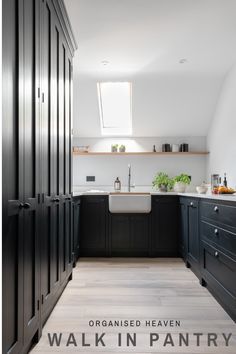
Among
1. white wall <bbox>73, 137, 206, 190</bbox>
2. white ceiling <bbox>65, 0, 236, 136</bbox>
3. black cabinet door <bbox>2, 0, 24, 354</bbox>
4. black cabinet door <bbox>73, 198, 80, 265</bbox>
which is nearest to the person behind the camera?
black cabinet door <bbox>2, 0, 24, 354</bbox>

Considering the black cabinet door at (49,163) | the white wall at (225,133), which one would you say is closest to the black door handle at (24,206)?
the black cabinet door at (49,163)

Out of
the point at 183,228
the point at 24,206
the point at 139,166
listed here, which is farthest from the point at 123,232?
the point at 24,206

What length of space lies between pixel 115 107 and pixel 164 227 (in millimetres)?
2145

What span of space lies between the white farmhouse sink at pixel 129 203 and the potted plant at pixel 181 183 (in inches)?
32.0

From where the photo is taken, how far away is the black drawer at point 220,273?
208cm

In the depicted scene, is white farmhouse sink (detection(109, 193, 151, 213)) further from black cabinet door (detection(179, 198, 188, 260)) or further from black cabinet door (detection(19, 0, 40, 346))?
black cabinet door (detection(19, 0, 40, 346))

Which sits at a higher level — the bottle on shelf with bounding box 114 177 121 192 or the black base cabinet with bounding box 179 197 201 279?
the bottle on shelf with bounding box 114 177 121 192

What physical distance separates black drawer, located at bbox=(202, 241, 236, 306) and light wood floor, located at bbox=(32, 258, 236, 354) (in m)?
0.14

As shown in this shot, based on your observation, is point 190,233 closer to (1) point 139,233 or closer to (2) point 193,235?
(2) point 193,235

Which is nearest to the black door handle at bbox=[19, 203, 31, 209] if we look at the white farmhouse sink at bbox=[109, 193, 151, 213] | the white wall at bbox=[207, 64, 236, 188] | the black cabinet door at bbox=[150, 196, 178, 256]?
the white farmhouse sink at bbox=[109, 193, 151, 213]

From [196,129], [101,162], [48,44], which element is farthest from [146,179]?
[48,44]

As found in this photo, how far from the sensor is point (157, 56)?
370 cm

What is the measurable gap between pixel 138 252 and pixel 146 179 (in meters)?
1.34

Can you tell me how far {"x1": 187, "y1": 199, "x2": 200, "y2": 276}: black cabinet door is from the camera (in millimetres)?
3086
